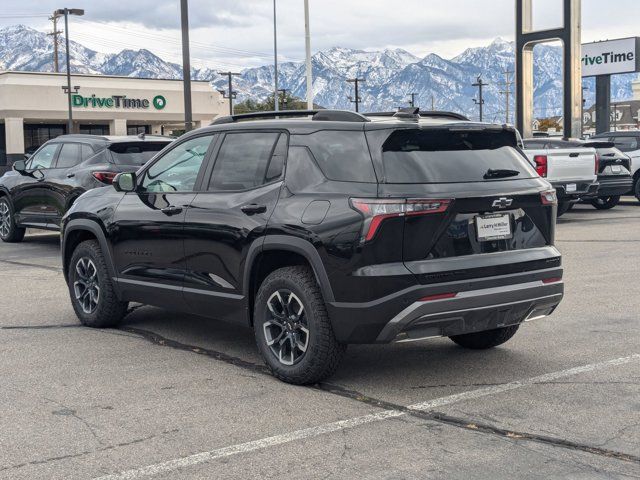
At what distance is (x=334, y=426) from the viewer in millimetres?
5270

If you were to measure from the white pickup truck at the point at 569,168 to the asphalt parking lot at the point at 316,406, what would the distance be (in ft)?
30.7

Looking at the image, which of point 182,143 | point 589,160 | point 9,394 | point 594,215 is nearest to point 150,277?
point 182,143

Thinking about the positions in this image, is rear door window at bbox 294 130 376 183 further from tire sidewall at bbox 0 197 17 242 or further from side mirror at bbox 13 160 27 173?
tire sidewall at bbox 0 197 17 242

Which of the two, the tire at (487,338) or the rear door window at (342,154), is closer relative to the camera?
the rear door window at (342,154)

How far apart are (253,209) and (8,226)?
10820 mm

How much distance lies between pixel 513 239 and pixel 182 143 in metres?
2.78

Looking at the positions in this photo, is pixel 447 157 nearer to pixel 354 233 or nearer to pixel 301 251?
pixel 354 233

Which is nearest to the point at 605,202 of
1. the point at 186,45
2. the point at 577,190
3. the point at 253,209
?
the point at 577,190

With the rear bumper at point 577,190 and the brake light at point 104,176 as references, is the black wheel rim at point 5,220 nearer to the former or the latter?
the brake light at point 104,176

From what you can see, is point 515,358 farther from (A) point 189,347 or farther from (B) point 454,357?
(A) point 189,347

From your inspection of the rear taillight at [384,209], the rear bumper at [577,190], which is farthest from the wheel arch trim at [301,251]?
the rear bumper at [577,190]

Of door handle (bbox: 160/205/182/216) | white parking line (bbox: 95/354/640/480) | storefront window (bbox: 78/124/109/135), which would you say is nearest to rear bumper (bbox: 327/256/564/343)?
white parking line (bbox: 95/354/640/480)

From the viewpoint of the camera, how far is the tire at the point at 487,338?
7070 millimetres

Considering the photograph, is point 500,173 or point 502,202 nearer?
point 502,202
